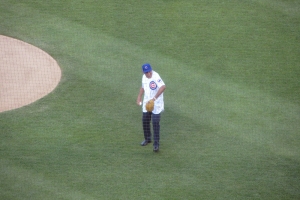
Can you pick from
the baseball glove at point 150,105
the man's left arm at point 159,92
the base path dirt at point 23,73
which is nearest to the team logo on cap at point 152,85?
the man's left arm at point 159,92

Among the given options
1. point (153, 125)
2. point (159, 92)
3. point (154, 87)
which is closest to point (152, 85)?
point (154, 87)

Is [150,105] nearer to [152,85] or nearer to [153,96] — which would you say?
[153,96]

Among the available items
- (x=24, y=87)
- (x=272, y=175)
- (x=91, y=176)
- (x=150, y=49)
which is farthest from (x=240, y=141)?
(x=24, y=87)

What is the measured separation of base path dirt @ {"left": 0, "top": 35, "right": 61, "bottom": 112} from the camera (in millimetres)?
9516

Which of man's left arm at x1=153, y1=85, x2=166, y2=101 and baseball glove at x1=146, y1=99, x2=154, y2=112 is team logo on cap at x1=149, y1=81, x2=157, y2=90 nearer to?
man's left arm at x1=153, y1=85, x2=166, y2=101

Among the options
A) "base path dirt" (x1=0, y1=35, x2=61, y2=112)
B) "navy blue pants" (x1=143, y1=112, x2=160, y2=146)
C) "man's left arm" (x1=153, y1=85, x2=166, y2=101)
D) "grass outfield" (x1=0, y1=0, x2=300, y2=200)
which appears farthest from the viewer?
"base path dirt" (x1=0, y1=35, x2=61, y2=112)

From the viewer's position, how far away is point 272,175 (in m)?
7.60

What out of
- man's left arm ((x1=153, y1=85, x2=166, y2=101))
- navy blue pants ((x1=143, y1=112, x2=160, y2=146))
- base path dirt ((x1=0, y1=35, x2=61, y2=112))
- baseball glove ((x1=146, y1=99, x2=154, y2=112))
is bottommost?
navy blue pants ((x1=143, y1=112, x2=160, y2=146))

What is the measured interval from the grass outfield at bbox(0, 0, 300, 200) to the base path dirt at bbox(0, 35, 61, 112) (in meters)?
0.22

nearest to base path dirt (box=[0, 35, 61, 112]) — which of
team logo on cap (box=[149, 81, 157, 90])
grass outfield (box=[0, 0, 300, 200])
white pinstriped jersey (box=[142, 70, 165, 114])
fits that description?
grass outfield (box=[0, 0, 300, 200])

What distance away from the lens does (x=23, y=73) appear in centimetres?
1019

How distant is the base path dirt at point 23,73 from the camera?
9.52 metres

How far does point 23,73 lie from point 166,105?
3.20 meters

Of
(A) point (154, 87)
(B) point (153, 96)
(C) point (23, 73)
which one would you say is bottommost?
(B) point (153, 96)
